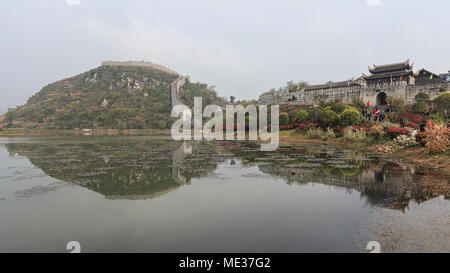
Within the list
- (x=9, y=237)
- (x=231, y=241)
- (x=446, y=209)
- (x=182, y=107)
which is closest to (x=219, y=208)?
(x=231, y=241)

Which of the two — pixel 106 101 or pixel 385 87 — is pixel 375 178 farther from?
pixel 106 101

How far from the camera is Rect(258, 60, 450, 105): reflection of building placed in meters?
37.8

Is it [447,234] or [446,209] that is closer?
[447,234]

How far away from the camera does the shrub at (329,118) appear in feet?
98.7

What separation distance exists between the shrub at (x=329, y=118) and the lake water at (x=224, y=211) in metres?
19.8

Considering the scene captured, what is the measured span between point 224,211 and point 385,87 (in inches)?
1815

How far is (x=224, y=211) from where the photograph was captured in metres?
6.25

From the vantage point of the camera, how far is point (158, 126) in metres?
89.4

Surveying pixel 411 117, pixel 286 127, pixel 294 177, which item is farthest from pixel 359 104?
pixel 294 177

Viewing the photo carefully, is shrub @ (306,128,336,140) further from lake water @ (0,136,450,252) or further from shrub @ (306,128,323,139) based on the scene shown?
lake water @ (0,136,450,252)

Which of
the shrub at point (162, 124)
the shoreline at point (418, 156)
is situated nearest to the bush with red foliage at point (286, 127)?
the shoreline at point (418, 156)
